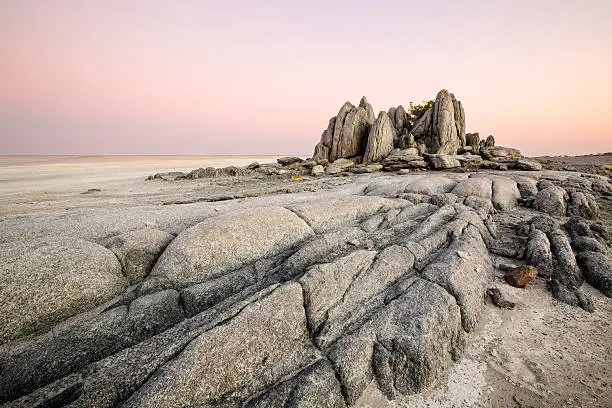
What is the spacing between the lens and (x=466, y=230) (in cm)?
1259

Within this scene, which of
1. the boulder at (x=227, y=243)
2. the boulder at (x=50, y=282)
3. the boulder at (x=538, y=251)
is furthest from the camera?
the boulder at (x=538, y=251)

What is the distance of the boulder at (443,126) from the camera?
159 feet

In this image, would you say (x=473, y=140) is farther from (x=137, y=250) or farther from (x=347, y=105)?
(x=137, y=250)

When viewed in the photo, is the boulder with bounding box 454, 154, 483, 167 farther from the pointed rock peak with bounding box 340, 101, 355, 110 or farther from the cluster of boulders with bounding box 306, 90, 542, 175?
the pointed rock peak with bounding box 340, 101, 355, 110

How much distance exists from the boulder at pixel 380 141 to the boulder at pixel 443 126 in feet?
24.4

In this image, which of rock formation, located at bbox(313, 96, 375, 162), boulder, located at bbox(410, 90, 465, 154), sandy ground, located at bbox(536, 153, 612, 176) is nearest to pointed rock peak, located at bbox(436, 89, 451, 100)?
boulder, located at bbox(410, 90, 465, 154)

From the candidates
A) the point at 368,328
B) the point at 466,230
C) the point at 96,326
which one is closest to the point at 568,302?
the point at 466,230

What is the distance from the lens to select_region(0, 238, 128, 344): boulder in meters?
7.63

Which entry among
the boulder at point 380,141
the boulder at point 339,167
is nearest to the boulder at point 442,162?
the boulder at point 380,141


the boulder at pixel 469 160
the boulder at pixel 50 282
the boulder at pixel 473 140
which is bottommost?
the boulder at pixel 50 282

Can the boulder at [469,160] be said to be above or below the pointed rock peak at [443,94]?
below

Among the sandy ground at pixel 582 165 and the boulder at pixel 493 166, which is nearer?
the boulder at pixel 493 166

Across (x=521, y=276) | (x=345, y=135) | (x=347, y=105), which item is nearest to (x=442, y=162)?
(x=345, y=135)

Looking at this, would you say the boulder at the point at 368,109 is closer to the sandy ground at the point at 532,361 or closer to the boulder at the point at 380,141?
the boulder at the point at 380,141
